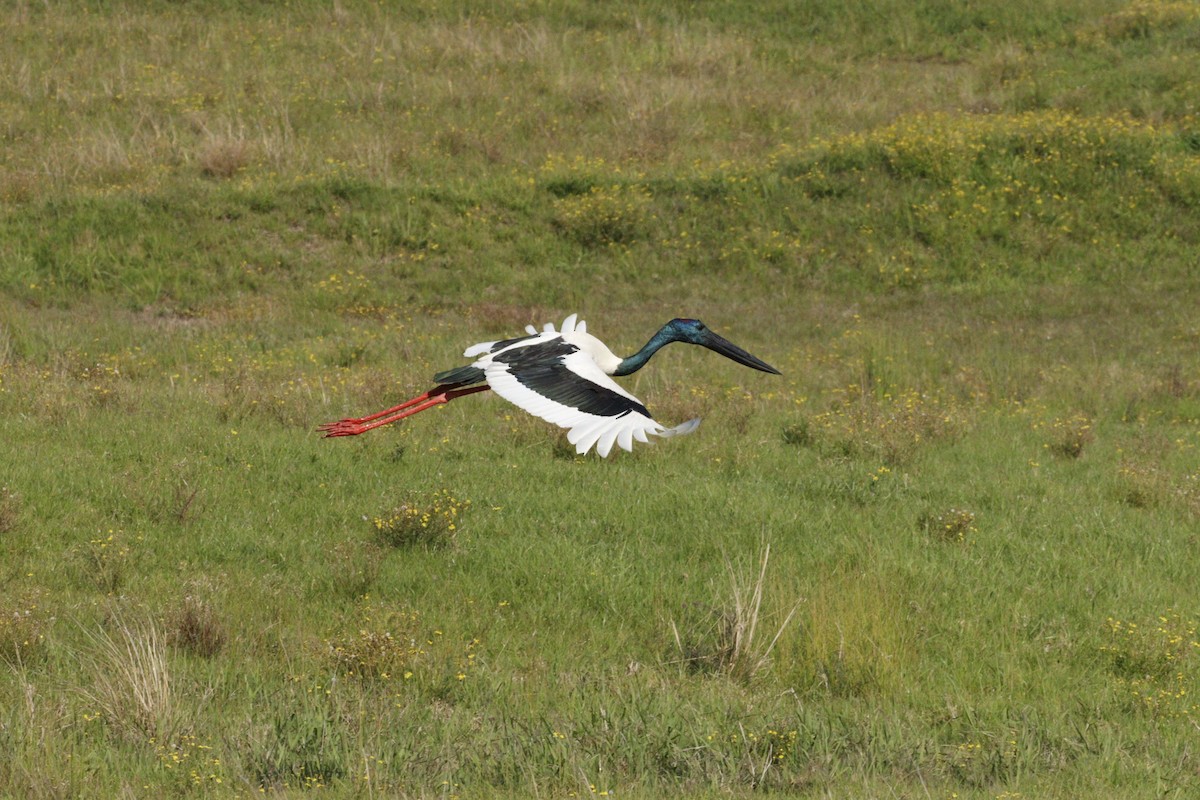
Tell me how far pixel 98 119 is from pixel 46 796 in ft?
52.2

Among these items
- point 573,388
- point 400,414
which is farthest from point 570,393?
point 400,414

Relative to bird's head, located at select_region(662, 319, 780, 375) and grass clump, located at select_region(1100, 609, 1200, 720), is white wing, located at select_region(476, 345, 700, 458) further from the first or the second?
grass clump, located at select_region(1100, 609, 1200, 720)

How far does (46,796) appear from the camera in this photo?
5.00 m

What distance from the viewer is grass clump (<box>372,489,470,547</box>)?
8.24m

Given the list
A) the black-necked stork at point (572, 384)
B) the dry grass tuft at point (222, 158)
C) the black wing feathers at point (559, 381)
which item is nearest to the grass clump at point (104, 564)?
the black-necked stork at point (572, 384)

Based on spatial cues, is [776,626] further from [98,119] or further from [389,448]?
[98,119]

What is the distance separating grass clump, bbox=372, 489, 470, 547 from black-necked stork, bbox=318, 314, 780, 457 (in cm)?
77

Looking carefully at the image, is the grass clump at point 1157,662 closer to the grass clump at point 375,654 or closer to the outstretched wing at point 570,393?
the outstretched wing at point 570,393

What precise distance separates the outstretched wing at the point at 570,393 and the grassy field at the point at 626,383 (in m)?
1.02

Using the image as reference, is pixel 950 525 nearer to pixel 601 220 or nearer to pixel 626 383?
pixel 626 383

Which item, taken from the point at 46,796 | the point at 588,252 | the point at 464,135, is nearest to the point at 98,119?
the point at 464,135

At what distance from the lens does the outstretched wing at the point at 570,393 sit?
654cm

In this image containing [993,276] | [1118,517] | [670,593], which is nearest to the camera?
[670,593]

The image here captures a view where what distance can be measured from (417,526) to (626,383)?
4.92 meters
